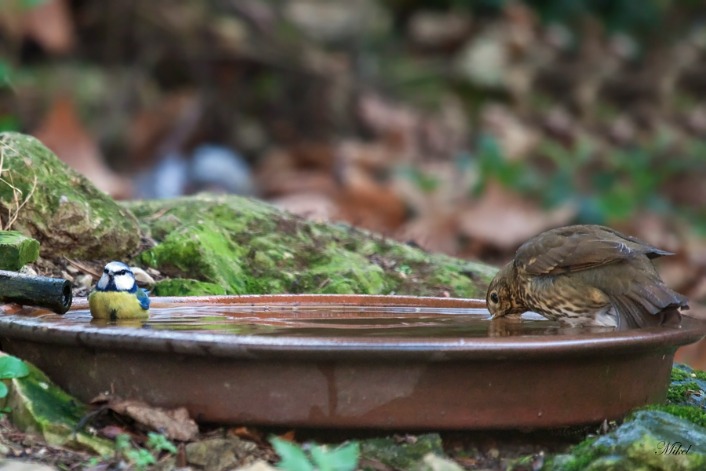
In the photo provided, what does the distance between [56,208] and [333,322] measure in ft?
4.78

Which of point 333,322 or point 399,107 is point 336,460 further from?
point 399,107

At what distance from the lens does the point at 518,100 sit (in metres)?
14.4

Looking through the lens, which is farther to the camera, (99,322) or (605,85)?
(605,85)

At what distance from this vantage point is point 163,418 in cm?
331

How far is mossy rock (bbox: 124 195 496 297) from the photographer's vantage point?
5.29m

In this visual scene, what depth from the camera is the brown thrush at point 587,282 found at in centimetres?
405

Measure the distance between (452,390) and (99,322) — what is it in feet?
4.29

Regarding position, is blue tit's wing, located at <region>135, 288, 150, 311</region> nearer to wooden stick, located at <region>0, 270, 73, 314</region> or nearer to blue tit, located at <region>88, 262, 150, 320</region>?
blue tit, located at <region>88, 262, 150, 320</region>

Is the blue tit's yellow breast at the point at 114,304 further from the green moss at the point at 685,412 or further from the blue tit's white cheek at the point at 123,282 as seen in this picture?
the green moss at the point at 685,412

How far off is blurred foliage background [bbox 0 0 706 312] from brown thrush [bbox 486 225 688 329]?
14.0 feet

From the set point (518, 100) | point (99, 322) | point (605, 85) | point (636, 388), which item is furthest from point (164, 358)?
point (605, 85)

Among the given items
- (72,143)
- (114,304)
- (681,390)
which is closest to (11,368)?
(114,304)

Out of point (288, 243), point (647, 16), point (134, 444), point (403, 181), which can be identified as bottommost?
point (134, 444)

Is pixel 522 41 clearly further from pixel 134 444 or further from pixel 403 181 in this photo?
pixel 134 444
